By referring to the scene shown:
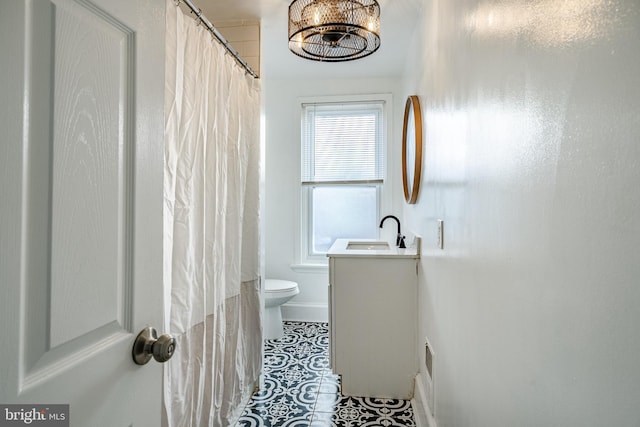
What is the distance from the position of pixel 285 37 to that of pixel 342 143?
1.25 meters

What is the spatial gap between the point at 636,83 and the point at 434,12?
168 centimetres

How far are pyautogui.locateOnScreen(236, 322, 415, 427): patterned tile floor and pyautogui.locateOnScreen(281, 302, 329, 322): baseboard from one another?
0.79m

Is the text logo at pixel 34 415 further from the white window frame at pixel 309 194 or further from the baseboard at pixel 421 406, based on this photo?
the white window frame at pixel 309 194

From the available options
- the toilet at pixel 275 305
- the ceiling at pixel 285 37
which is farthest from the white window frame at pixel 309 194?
the toilet at pixel 275 305

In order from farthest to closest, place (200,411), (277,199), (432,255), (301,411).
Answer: (277,199) < (301,411) < (432,255) < (200,411)

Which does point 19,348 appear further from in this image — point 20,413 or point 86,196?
point 86,196

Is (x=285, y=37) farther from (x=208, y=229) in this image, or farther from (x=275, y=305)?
(x=275, y=305)

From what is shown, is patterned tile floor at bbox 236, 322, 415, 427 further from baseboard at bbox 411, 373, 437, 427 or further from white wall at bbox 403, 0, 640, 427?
white wall at bbox 403, 0, 640, 427

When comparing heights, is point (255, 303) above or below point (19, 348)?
below

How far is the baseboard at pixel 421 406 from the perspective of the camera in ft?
6.12

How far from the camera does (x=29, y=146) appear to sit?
0.55 meters

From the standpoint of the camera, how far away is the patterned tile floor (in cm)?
207

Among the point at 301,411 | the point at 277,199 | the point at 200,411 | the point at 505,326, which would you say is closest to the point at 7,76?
the point at 505,326

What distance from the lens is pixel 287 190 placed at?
386 cm
